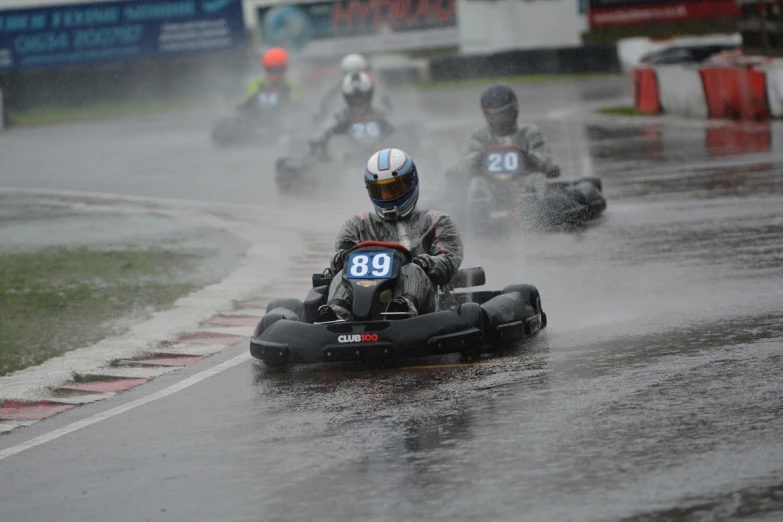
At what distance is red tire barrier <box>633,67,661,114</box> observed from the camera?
29188 millimetres

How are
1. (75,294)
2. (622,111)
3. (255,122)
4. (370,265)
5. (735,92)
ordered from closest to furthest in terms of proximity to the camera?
(370,265)
(75,294)
(735,92)
(255,122)
(622,111)

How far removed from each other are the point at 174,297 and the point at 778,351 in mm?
5256

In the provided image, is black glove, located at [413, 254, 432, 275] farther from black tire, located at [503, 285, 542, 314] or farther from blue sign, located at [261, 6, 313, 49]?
blue sign, located at [261, 6, 313, 49]

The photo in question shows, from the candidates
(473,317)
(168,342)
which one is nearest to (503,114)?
(168,342)

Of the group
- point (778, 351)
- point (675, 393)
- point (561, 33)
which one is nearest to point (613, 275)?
point (778, 351)

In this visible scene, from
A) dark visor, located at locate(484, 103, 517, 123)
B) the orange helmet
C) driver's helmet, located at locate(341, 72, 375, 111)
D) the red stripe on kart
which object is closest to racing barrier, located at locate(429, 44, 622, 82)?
the orange helmet

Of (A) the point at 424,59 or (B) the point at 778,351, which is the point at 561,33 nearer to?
(A) the point at 424,59

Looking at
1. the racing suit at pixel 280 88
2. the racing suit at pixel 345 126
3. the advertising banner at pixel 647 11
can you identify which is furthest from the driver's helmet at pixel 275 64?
the advertising banner at pixel 647 11

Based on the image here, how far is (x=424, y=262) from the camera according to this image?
877 centimetres

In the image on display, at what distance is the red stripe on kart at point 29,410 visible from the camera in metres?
7.93

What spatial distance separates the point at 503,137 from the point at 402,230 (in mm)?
6018

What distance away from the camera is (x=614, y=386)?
7344mm

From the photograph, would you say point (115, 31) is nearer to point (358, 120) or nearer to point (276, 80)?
point (276, 80)

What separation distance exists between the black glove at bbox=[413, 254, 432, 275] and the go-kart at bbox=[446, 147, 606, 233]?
17.6 ft
